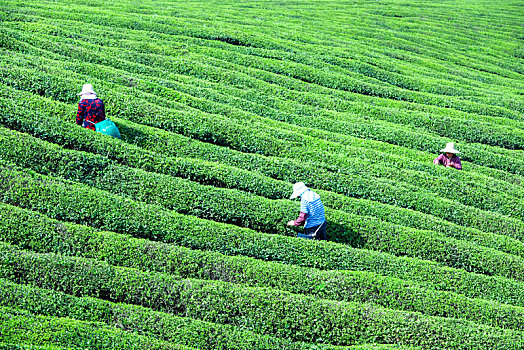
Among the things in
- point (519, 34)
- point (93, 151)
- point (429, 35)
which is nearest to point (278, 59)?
point (93, 151)

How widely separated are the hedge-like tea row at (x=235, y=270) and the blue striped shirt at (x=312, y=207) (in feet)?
5.46

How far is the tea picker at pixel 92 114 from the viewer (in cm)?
1688

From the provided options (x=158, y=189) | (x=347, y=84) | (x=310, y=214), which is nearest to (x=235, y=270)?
(x=310, y=214)

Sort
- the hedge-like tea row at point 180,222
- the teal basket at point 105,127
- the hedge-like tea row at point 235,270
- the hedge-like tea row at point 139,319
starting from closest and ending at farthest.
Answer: the hedge-like tea row at point 139,319
the hedge-like tea row at point 235,270
the hedge-like tea row at point 180,222
the teal basket at point 105,127

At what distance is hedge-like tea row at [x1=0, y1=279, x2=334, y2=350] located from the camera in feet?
36.2

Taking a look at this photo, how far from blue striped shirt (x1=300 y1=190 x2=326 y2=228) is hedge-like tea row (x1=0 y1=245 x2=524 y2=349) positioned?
286cm

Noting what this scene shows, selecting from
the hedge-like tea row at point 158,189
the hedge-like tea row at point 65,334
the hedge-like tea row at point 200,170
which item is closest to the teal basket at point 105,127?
the hedge-like tea row at point 200,170

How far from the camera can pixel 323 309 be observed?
12.5 meters

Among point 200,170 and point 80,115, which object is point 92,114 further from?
point 200,170

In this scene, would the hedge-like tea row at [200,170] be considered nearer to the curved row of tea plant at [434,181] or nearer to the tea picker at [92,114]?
the tea picker at [92,114]

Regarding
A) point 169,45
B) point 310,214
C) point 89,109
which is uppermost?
point 169,45

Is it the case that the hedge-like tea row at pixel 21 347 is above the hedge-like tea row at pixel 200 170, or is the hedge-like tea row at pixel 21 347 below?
below

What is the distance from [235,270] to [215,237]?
1.41m

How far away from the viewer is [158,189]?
1577 centimetres
